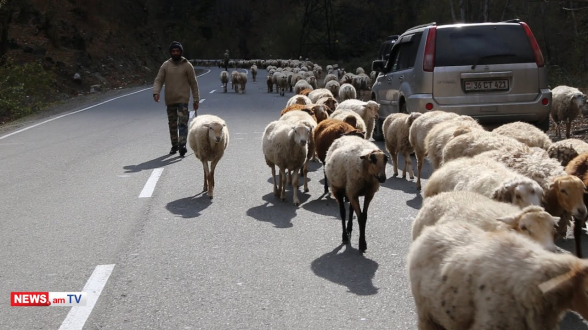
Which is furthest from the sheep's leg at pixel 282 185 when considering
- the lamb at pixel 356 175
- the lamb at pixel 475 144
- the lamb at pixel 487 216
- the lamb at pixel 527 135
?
the lamb at pixel 487 216

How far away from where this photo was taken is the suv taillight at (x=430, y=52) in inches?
429

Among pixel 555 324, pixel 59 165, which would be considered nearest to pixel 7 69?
pixel 59 165

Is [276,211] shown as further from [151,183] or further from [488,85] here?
[488,85]

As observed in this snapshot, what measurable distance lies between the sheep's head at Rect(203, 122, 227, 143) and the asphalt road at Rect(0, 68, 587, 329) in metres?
0.75

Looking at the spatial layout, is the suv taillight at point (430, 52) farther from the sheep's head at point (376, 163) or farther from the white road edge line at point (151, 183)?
the white road edge line at point (151, 183)

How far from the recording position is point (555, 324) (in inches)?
121

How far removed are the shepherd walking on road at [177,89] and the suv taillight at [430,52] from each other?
4648 mm

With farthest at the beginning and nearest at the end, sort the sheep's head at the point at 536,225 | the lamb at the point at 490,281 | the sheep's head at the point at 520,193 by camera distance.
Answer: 1. the sheep's head at the point at 520,193
2. the sheep's head at the point at 536,225
3. the lamb at the point at 490,281

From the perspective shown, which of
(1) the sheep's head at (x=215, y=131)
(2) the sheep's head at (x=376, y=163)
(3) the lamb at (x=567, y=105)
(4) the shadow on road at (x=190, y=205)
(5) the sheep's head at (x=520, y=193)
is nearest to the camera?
(5) the sheep's head at (x=520, y=193)

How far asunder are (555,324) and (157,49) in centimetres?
6095

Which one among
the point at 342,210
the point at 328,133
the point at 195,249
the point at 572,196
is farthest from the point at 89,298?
the point at 328,133

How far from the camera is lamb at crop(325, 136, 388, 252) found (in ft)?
22.7

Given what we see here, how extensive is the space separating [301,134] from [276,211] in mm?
1320

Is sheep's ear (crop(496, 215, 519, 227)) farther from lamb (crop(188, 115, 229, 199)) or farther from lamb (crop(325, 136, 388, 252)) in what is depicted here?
lamb (crop(188, 115, 229, 199))
